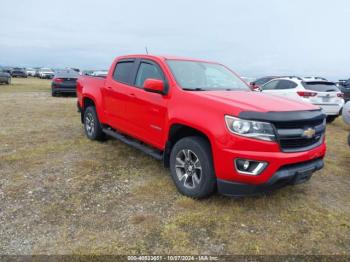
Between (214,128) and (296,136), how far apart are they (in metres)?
0.93

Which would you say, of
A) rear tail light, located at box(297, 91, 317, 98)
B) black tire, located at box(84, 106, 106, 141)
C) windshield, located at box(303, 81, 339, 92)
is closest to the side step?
black tire, located at box(84, 106, 106, 141)

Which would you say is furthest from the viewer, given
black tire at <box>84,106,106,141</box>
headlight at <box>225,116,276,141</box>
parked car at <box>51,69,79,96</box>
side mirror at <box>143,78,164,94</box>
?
parked car at <box>51,69,79,96</box>

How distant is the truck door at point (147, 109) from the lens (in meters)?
4.43

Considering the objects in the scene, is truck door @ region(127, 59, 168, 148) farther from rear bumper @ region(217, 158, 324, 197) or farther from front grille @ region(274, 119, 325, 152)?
front grille @ region(274, 119, 325, 152)

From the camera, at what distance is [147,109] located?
15.3 ft

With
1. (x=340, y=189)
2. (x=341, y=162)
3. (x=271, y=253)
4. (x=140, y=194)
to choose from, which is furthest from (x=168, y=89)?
(x=341, y=162)

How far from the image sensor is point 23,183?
4492 mm

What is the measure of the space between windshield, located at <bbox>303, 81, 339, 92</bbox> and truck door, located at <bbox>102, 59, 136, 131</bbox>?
21.2 ft

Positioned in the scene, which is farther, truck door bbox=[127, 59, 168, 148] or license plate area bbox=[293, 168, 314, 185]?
truck door bbox=[127, 59, 168, 148]

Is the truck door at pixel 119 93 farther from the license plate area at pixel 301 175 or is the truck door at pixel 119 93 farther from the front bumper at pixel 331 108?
the front bumper at pixel 331 108

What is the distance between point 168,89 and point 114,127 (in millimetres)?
1937

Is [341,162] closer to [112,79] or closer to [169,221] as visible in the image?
[169,221]

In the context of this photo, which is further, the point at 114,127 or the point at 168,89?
the point at 114,127

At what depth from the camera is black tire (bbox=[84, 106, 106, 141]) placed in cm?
655
